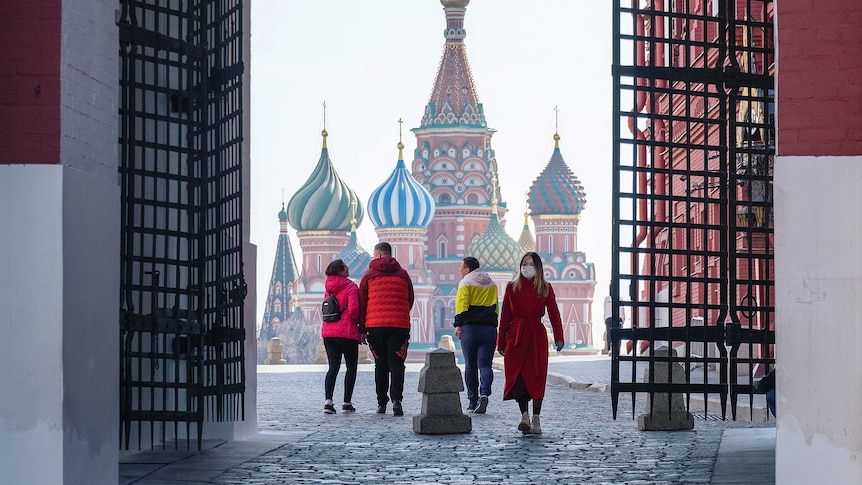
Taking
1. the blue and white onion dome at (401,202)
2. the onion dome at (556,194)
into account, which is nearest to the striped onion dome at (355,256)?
the blue and white onion dome at (401,202)

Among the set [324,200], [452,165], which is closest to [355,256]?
[324,200]

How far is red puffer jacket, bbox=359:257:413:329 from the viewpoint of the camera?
14945 millimetres

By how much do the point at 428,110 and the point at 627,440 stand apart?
12140cm

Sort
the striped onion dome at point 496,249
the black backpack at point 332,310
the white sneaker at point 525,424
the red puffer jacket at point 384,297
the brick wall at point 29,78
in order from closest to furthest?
the brick wall at point 29,78 → the white sneaker at point 525,424 → the red puffer jacket at point 384,297 → the black backpack at point 332,310 → the striped onion dome at point 496,249

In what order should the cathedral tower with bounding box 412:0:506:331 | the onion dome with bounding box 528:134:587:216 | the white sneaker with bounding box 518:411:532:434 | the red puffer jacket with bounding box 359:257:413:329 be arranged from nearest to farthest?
the white sneaker with bounding box 518:411:532:434, the red puffer jacket with bounding box 359:257:413:329, the cathedral tower with bounding box 412:0:506:331, the onion dome with bounding box 528:134:587:216

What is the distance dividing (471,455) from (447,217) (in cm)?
12108

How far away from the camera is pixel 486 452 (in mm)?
10836

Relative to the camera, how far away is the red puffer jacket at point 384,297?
14945 millimetres

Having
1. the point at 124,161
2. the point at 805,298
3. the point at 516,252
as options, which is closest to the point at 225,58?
the point at 124,161

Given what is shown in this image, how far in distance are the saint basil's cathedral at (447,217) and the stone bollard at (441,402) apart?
365 feet

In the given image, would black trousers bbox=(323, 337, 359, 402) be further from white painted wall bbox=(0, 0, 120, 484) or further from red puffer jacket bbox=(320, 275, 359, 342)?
white painted wall bbox=(0, 0, 120, 484)

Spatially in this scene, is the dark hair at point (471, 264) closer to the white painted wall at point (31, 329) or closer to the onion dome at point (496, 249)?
Result: the white painted wall at point (31, 329)

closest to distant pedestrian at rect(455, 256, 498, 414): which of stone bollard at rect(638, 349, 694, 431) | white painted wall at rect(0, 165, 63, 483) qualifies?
stone bollard at rect(638, 349, 694, 431)

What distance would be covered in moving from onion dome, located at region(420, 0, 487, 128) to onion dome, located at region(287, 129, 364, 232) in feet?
29.1
